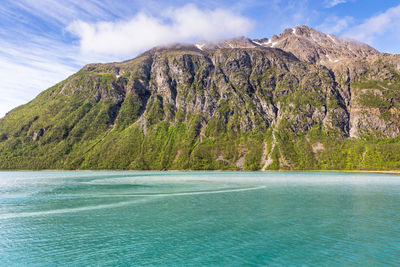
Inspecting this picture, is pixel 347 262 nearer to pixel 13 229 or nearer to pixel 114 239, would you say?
pixel 114 239

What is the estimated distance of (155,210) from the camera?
5531 centimetres

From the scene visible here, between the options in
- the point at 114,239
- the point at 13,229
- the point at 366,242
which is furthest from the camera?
the point at 13,229

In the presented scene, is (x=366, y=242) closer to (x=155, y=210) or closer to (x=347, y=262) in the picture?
(x=347, y=262)

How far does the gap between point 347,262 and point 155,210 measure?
37.3 metres

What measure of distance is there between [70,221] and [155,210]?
1612cm

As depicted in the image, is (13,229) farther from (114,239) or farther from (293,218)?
(293,218)

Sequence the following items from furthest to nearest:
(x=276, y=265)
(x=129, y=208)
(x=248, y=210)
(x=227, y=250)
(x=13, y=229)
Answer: (x=129, y=208)
(x=248, y=210)
(x=13, y=229)
(x=227, y=250)
(x=276, y=265)

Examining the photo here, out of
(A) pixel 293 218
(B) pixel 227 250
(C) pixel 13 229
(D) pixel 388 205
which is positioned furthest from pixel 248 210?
(C) pixel 13 229

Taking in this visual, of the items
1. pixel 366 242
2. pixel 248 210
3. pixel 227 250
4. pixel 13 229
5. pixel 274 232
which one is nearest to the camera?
pixel 227 250

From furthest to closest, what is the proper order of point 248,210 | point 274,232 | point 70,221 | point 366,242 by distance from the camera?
point 248,210 < point 70,221 < point 274,232 < point 366,242

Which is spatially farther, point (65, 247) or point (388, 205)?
point (388, 205)

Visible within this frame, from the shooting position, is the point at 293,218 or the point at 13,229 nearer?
the point at 13,229

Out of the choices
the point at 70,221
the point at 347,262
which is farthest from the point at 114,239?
the point at 347,262

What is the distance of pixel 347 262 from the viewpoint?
27.1 metres
